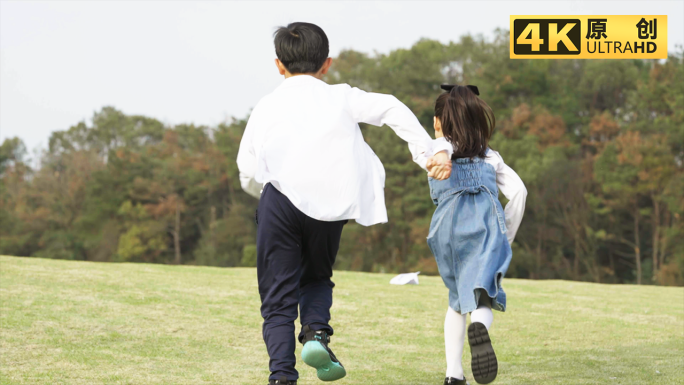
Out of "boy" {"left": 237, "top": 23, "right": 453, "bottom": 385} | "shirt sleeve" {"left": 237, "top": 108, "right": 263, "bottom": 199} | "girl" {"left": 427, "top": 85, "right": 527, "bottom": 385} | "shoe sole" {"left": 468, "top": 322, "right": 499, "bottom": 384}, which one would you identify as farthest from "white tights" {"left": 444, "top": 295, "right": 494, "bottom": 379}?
"shirt sleeve" {"left": 237, "top": 108, "right": 263, "bottom": 199}

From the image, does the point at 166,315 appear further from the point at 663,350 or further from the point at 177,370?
the point at 663,350

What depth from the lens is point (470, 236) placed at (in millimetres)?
3613

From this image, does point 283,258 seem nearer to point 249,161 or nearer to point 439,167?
point 249,161

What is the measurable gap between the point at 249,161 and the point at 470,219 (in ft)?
3.57

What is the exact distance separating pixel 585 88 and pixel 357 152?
3533cm

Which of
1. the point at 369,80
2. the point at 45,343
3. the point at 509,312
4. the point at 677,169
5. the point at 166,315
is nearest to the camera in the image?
the point at 45,343

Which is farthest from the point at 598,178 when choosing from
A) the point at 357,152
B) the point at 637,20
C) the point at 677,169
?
the point at 357,152

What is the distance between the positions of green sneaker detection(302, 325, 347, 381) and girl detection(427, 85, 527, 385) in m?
0.63

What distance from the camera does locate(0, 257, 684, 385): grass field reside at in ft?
14.5

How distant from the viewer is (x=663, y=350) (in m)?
5.49

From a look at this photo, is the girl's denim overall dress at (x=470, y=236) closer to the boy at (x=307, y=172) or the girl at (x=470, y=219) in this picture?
the girl at (x=470, y=219)

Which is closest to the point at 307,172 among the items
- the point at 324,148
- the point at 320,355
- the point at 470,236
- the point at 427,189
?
the point at 324,148

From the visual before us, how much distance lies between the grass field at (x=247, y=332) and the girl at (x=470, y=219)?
0.87m

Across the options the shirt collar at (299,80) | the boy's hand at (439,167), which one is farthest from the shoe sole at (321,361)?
the shirt collar at (299,80)
